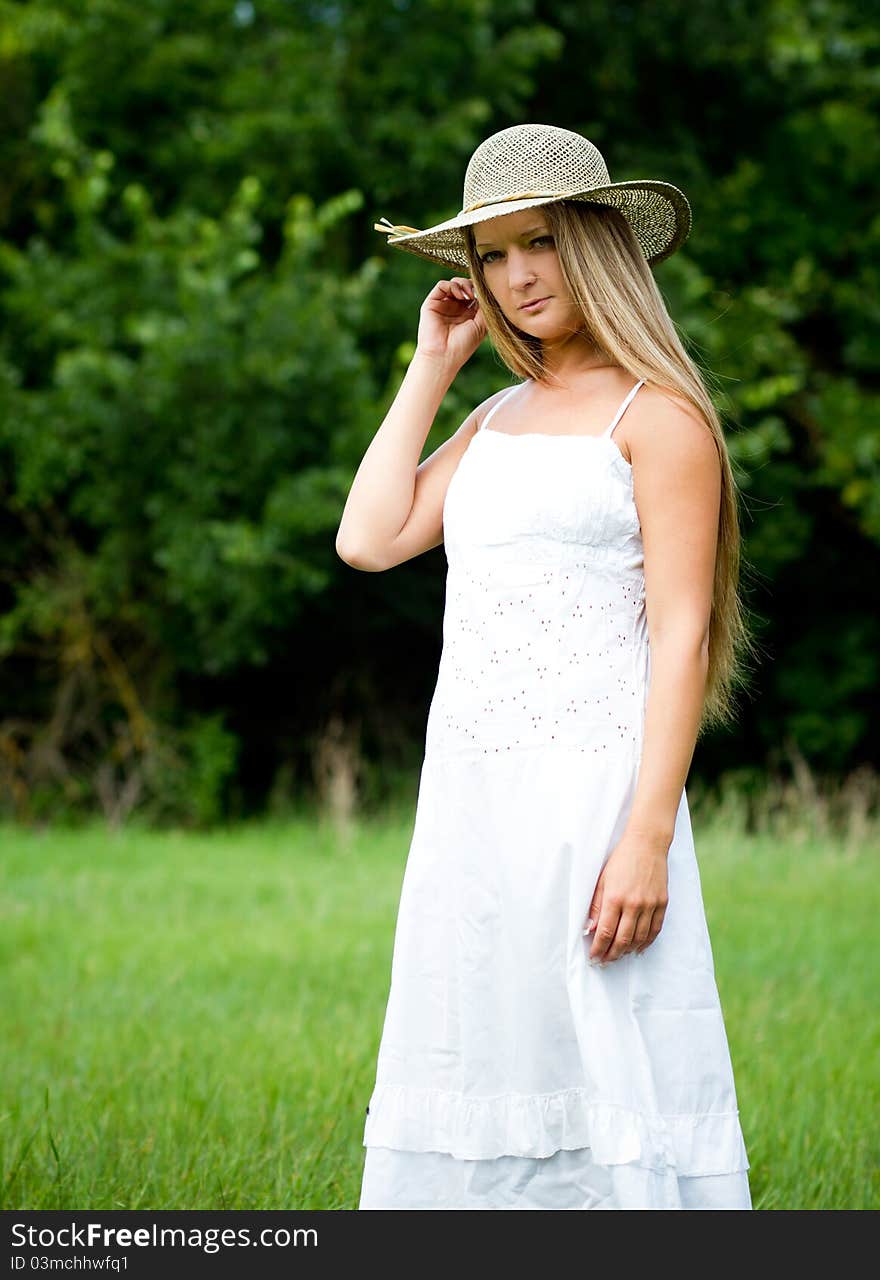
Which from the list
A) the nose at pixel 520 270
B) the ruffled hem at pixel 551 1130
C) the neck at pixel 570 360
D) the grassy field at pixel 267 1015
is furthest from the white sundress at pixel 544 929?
the grassy field at pixel 267 1015

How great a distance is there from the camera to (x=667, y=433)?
86.2 inches

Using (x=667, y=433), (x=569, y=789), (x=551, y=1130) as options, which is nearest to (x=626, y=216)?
(x=667, y=433)

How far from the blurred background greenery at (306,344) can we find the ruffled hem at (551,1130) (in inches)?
296

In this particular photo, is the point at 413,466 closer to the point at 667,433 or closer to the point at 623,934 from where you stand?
the point at 667,433

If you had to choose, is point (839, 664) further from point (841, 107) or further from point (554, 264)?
point (554, 264)

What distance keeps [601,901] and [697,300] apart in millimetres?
9874

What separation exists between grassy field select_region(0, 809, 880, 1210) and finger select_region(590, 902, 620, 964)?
138 centimetres

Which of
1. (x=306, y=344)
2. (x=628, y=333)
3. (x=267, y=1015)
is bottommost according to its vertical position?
(x=267, y=1015)

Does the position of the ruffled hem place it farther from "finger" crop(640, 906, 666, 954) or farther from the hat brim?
the hat brim

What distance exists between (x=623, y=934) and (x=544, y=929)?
131 millimetres

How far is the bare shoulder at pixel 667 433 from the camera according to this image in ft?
7.18

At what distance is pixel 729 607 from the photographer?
2.41 metres

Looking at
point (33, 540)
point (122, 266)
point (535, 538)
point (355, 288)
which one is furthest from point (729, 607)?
point (33, 540)
